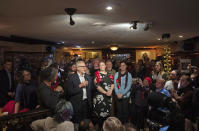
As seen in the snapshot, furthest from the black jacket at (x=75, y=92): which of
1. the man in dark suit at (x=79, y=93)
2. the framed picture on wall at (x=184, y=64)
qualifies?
the framed picture on wall at (x=184, y=64)

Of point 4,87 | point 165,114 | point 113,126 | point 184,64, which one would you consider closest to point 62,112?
point 113,126

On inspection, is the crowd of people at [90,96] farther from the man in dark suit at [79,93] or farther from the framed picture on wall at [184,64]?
the framed picture on wall at [184,64]

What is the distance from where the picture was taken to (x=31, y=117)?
1687 millimetres

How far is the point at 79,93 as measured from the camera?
2.70 meters

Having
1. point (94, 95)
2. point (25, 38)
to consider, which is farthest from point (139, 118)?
point (25, 38)

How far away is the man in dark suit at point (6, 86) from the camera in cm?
383

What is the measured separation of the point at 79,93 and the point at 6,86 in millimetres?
2239

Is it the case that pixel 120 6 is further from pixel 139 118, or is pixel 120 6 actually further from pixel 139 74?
pixel 139 74

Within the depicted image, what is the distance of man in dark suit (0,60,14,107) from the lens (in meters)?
3.83

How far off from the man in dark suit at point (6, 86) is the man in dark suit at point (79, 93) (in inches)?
78.5

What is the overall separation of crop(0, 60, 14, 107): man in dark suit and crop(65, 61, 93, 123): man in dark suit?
1993mm

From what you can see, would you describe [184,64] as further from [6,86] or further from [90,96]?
[6,86]

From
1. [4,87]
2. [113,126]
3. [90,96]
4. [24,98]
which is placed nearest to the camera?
[113,126]

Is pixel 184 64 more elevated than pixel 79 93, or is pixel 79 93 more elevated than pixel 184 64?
pixel 184 64
